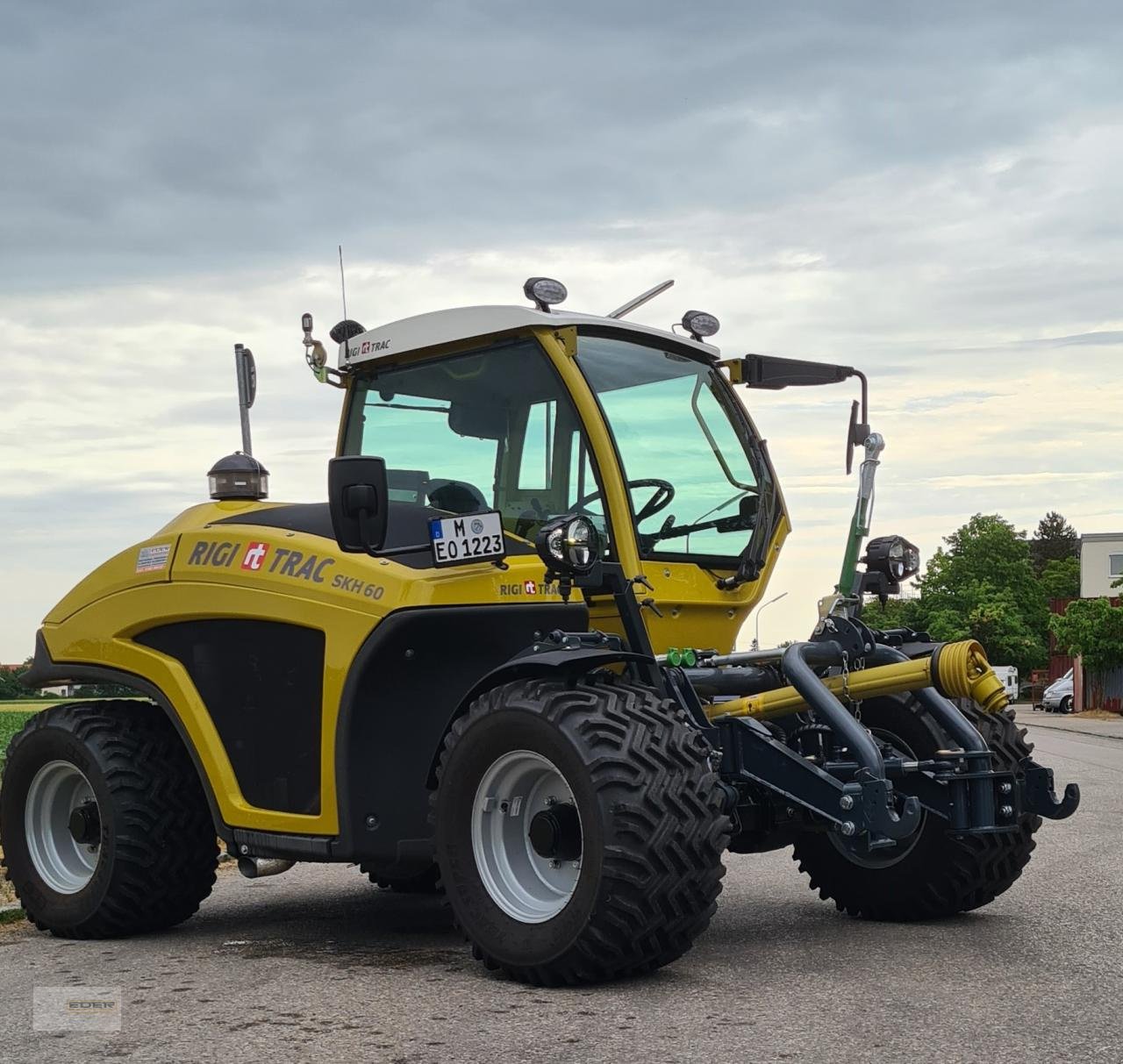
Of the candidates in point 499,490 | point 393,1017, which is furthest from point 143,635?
point 393,1017

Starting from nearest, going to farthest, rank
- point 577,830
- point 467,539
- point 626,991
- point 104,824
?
point 626,991
point 577,830
point 467,539
point 104,824

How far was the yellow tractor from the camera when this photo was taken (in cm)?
610

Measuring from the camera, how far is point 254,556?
24.3 ft

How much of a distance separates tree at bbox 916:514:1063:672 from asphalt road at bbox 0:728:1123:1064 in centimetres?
8385

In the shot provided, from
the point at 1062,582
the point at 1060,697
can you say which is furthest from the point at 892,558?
the point at 1062,582

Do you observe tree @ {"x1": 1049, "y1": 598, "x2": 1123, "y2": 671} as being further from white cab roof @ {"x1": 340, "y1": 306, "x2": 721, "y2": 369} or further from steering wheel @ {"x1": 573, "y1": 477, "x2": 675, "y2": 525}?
steering wheel @ {"x1": 573, "y1": 477, "x2": 675, "y2": 525}

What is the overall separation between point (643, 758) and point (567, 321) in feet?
7.42

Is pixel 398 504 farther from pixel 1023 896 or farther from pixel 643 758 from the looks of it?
pixel 1023 896

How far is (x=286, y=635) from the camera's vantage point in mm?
7285

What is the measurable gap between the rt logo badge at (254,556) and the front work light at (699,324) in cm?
226

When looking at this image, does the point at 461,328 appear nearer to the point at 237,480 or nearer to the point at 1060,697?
the point at 237,480

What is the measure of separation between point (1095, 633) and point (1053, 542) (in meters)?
82.4

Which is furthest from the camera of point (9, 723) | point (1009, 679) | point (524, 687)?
point (9, 723)

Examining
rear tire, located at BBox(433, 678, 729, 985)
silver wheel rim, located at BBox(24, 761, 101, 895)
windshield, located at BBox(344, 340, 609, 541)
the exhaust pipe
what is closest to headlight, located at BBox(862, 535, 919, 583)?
windshield, located at BBox(344, 340, 609, 541)
